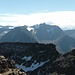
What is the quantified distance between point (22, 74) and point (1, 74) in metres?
7.63

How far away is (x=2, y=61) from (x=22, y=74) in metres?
15.1

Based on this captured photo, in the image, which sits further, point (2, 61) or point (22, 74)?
point (2, 61)

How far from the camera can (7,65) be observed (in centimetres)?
11456

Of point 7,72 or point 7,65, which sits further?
point 7,65

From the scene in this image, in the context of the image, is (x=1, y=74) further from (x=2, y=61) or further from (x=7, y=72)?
(x=2, y=61)

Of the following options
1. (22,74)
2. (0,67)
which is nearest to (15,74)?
(22,74)

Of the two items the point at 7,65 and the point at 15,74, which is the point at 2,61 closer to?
the point at 7,65

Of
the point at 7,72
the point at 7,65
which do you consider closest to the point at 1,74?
the point at 7,72

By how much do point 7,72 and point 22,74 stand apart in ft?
22.2

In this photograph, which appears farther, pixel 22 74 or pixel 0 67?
pixel 0 67

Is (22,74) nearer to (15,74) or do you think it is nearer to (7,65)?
(15,74)

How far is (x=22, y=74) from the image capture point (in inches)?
4043

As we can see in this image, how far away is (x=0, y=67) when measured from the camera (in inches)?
4321

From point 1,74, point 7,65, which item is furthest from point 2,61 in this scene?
point 1,74
